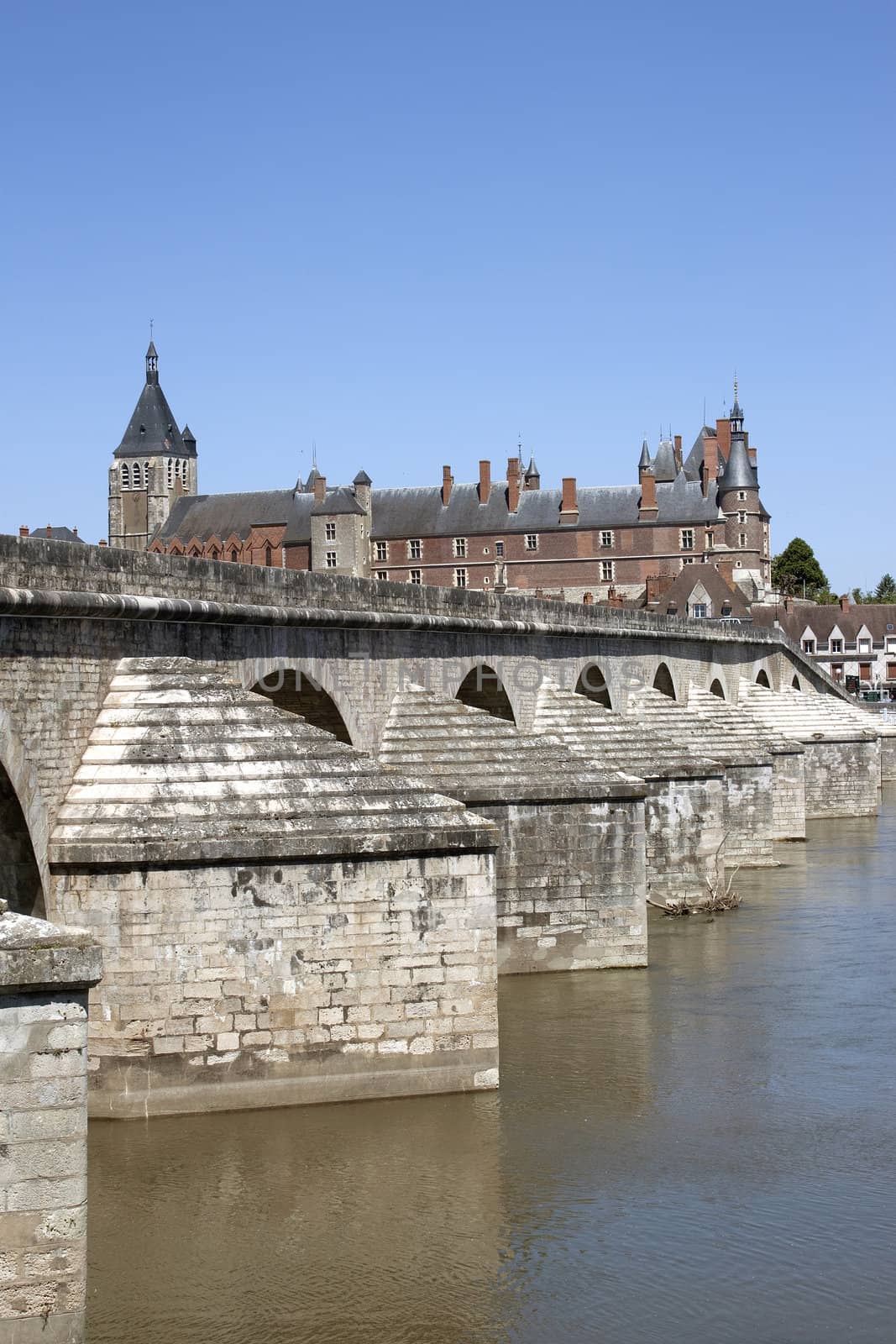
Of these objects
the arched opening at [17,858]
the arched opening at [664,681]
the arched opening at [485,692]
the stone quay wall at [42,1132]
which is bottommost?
the stone quay wall at [42,1132]

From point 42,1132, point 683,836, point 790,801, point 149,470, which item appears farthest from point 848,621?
point 42,1132

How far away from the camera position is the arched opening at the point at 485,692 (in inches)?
905

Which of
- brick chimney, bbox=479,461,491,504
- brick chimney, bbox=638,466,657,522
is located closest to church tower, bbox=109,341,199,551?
brick chimney, bbox=479,461,491,504

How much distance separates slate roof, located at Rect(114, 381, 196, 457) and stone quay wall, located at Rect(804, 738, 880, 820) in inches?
2413

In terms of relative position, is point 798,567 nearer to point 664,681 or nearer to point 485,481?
point 485,481

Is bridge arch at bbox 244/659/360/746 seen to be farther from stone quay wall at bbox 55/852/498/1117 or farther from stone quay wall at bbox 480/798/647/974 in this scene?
stone quay wall at bbox 55/852/498/1117

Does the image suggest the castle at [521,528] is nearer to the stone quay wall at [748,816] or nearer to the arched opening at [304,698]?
the stone quay wall at [748,816]

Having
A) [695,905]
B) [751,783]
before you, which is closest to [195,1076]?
[695,905]

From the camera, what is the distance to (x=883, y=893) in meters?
26.1

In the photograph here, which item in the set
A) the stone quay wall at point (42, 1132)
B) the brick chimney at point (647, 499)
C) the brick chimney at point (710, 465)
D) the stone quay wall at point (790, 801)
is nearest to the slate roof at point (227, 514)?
the brick chimney at point (647, 499)

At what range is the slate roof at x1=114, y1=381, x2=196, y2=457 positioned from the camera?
96.2 m

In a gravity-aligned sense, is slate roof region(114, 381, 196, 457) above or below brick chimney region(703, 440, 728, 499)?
above

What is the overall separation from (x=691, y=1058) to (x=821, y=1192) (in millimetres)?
3597

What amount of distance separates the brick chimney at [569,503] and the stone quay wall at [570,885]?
219 feet
